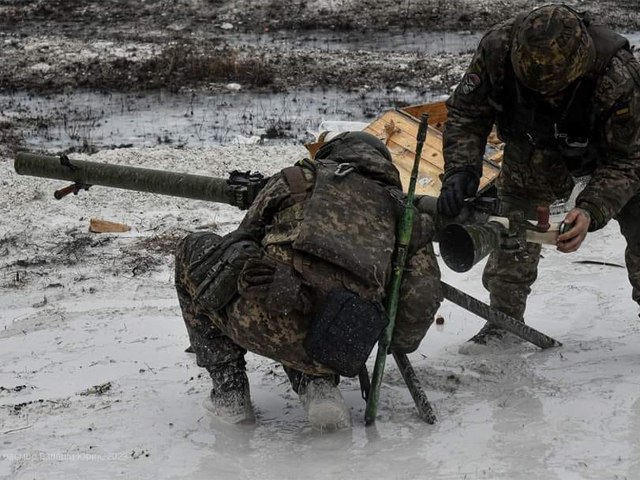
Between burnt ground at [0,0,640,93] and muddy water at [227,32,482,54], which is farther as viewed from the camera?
muddy water at [227,32,482,54]

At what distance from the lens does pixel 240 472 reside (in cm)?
334

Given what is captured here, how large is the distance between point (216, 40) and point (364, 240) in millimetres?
14140

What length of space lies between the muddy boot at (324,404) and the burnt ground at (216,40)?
10226mm

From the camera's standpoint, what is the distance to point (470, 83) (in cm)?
439

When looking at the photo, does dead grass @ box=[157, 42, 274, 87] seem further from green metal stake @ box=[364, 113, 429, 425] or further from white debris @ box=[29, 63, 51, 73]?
green metal stake @ box=[364, 113, 429, 425]

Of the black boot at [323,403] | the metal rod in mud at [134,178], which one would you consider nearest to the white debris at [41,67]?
the metal rod in mud at [134,178]

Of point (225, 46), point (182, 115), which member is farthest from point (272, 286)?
point (225, 46)

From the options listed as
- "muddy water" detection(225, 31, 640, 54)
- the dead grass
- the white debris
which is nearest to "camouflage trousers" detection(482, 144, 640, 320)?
the dead grass

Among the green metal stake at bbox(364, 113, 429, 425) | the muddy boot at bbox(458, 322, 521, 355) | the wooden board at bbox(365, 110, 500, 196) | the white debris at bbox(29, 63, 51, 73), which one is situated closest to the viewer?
the green metal stake at bbox(364, 113, 429, 425)

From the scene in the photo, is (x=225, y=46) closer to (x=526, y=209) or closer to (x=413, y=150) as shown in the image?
(x=413, y=150)

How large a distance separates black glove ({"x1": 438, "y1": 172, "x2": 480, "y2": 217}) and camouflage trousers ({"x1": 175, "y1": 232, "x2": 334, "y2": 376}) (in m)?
0.91

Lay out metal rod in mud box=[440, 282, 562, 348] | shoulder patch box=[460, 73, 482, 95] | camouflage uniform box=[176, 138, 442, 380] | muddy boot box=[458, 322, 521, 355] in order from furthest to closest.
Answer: muddy boot box=[458, 322, 521, 355] < shoulder patch box=[460, 73, 482, 95] < metal rod in mud box=[440, 282, 562, 348] < camouflage uniform box=[176, 138, 442, 380]

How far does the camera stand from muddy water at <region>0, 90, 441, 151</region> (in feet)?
35.1

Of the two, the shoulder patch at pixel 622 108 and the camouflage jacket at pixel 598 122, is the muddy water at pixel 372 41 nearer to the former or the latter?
the camouflage jacket at pixel 598 122
